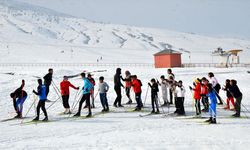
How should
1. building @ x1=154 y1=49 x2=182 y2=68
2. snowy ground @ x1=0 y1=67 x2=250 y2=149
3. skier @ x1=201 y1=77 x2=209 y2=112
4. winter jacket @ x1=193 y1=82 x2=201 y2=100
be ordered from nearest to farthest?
1. snowy ground @ x1=0 y1=67 x2=250 y2=149
2. skier @ x1=201 y1=77 x2=209 y2=112
3. winter jacket @ x1=193 y1=82 x2=201 y2=100
4. building @ x1=154 y1=49 x2=182 y2=68

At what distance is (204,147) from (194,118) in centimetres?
517

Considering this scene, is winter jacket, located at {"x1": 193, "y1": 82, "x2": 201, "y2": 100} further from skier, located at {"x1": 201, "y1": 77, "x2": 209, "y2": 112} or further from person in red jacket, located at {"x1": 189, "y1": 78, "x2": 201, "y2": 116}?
skier, located at {"x1": 201, "y1": 77, "x2": 209, "y2": 112}

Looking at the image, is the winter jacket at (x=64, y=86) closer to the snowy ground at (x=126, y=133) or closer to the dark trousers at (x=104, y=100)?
the snowy ground at (x=126, y=133)

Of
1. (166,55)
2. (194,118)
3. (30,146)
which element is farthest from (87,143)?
(166,55)

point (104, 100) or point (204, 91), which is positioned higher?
point (204, 91)

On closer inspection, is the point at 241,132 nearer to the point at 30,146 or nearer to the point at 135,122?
the point at 135,122

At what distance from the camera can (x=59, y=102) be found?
20109 millimetres

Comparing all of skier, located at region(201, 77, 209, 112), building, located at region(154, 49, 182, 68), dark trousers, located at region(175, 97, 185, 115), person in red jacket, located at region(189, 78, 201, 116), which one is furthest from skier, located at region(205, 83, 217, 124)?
building, located at region(154, 49, 182, 68)

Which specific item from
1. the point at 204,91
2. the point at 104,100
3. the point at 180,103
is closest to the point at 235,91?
the point at 204,91

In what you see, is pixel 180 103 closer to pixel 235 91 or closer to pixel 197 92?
pixel 197 92

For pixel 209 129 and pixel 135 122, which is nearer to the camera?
pixel 209 129

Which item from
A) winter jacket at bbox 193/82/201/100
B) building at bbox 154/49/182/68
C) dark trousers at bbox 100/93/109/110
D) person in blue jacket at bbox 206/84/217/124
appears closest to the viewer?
person in blue jacket at bbox 206/84/217/124

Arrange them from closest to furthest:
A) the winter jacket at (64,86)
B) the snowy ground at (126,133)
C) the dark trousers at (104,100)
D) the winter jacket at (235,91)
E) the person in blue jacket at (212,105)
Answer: the snowy ground at (126,133)
the person in blue jacket at (212,105)
the winter jacket at (235,91)
the winter jacket at (64,86)
the dark trousers at (104,100)

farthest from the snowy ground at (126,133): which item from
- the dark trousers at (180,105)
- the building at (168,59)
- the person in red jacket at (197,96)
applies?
the building at (168,59)
